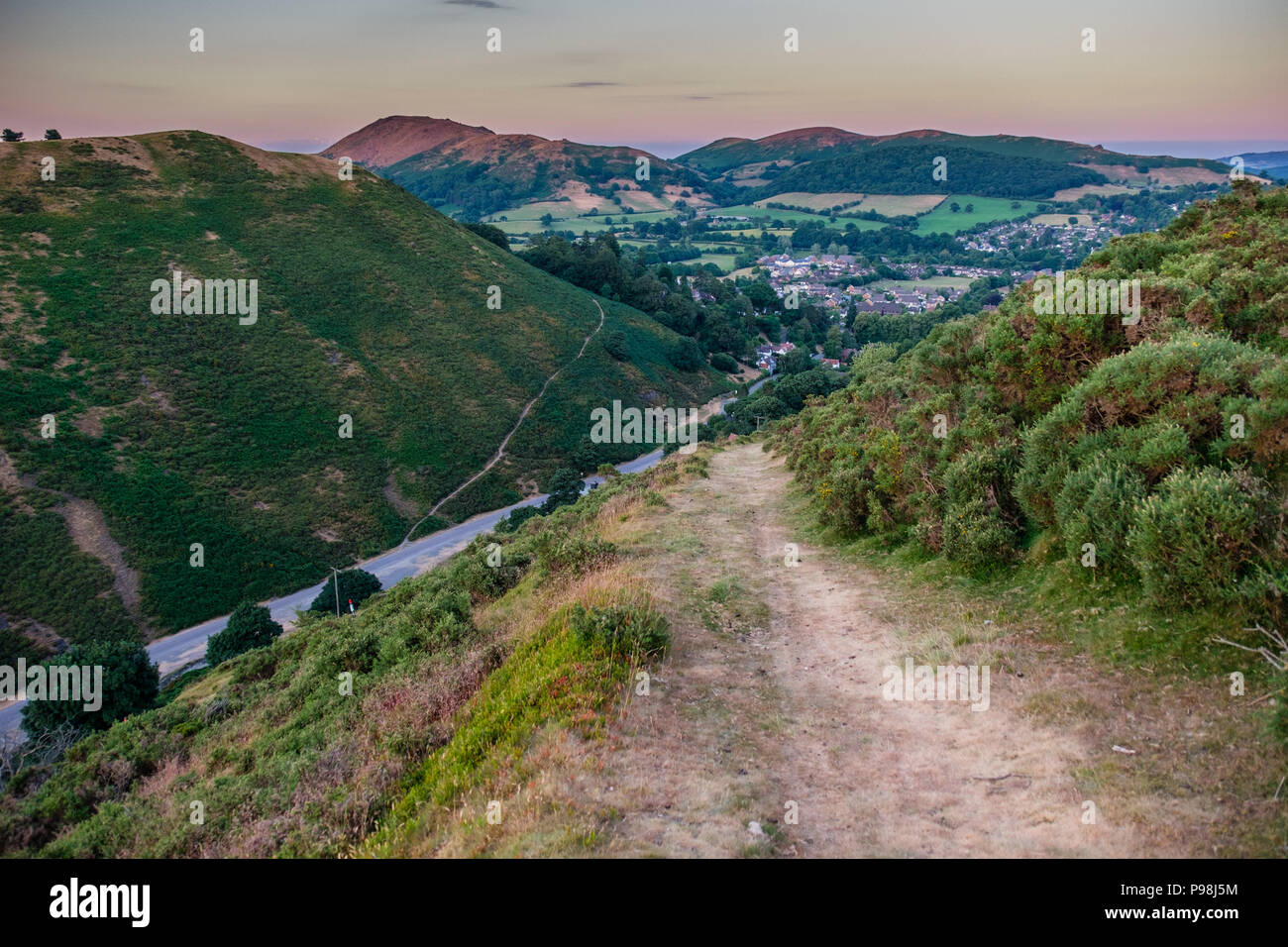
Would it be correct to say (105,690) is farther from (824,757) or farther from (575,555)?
(824,757)

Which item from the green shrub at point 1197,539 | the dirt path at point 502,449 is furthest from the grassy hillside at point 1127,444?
the dirt path at point 502,449

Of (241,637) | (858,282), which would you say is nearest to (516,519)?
(241,637)

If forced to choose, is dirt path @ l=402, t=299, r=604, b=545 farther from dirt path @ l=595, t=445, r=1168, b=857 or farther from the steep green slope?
dirt path @ l=595, t=445, r=1168, b=857

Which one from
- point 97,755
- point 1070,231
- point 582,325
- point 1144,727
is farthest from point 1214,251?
point 1070,231

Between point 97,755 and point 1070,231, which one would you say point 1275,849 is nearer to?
point 97,755

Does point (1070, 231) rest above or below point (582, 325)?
above

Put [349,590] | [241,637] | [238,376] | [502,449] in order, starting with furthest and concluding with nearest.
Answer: [502,449] < [238,376] < [349,590] < [241,637]
